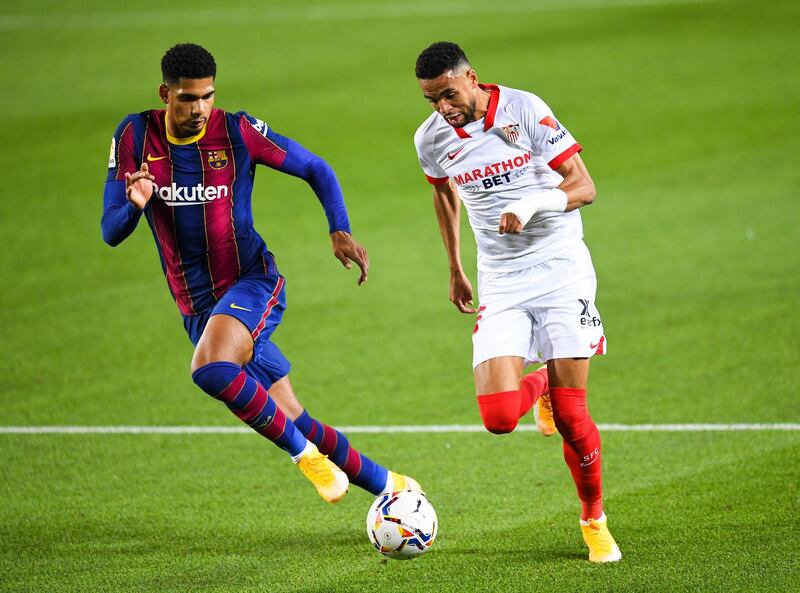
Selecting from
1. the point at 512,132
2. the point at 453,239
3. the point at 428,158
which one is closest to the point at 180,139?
the point at 428,158

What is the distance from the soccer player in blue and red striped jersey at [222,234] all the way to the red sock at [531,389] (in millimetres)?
853

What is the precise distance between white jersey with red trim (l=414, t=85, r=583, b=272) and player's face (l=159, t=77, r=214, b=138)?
116 cm

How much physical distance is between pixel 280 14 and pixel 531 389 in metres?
22.6

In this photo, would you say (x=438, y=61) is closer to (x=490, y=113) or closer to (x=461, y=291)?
(x=490, y=113)

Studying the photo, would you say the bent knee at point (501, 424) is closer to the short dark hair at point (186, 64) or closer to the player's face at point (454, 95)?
→ the player's face at point (454, 95)

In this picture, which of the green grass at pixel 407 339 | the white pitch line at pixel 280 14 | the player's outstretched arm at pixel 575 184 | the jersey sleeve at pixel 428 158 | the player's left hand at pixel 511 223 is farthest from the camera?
the white pitch line at pixel 280 14

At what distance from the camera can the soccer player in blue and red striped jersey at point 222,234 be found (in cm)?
631

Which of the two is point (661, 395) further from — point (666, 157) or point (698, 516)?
point (666, 157)

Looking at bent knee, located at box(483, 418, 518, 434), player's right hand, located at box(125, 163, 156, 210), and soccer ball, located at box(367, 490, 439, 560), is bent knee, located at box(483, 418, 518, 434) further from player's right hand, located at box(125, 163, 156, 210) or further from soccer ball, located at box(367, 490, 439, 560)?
player's right hand, located at box(125, 163, 156, 210)

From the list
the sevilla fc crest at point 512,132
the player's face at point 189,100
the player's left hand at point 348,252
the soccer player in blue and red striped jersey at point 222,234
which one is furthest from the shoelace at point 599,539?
the player's face at point 189,100

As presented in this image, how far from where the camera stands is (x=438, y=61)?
20.4 ft

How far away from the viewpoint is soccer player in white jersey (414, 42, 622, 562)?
6.29 m

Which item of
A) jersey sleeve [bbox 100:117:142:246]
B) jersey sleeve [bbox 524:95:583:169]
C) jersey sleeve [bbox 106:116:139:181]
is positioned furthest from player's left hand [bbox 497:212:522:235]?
jersey sleeve [bbox 106:116:139:181]

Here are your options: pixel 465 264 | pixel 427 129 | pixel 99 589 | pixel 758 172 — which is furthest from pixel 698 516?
pixel 758 172
